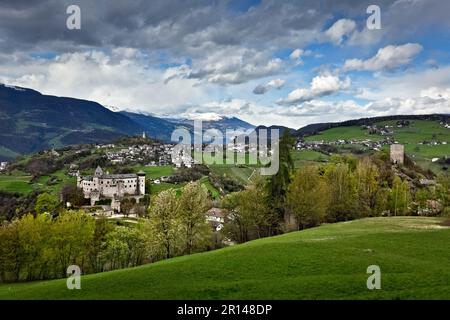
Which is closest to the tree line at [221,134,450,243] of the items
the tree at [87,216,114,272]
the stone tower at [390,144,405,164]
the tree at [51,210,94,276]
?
the tree at [87,216,114,272]

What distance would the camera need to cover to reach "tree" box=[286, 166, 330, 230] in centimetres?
6181

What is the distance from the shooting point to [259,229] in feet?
212

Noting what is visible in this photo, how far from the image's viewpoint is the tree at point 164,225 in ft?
184

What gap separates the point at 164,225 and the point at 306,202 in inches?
830

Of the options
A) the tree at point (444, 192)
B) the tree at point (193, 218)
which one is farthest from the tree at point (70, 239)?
the tree at point (444, 192)

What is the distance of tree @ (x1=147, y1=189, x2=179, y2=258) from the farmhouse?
376ft

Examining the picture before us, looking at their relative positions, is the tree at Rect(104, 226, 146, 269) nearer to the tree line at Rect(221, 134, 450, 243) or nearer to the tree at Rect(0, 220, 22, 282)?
the tree at Rect(0, 220, 22, 282)

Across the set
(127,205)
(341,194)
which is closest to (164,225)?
(341,194)

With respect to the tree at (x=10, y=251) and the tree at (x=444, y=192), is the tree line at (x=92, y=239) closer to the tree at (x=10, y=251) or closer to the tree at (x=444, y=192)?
the tree at (x=10, y=251)

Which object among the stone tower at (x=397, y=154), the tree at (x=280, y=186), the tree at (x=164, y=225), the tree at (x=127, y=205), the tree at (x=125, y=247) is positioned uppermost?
the stone tower at (x=397, y=154)

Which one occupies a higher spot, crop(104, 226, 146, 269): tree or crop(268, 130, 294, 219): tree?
crop(268, 130, 294, 219): tree

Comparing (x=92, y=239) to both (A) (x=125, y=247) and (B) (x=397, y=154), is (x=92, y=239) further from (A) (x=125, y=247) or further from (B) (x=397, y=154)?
(B) (x=397, y=154)
